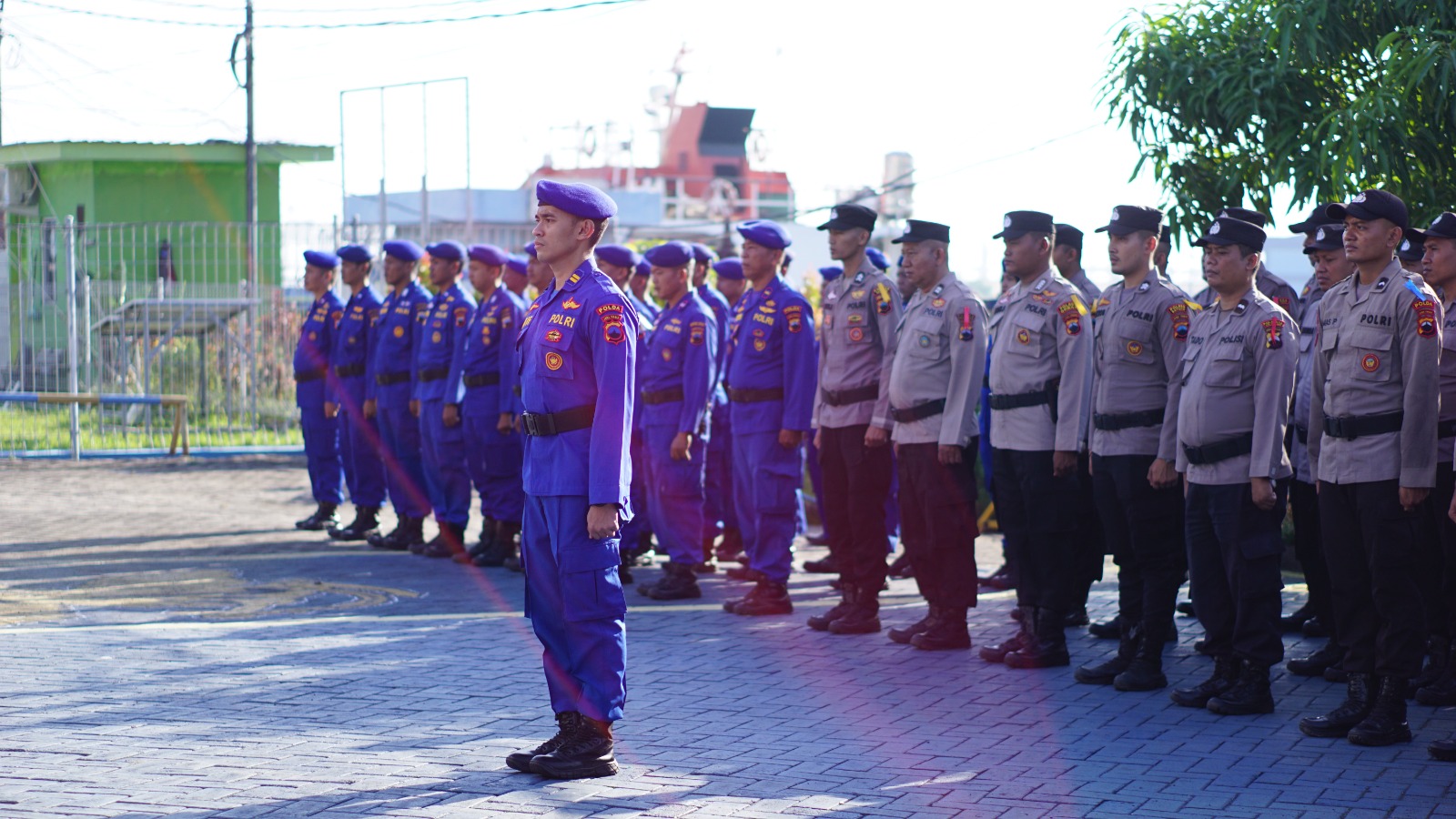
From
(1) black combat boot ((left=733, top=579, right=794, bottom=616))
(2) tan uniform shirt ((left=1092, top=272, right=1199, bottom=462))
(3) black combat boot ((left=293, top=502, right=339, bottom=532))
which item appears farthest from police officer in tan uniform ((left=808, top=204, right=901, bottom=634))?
(3) black combat boot ((left=293, top=502, right=339, bottom=532))

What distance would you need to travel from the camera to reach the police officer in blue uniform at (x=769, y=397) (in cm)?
904

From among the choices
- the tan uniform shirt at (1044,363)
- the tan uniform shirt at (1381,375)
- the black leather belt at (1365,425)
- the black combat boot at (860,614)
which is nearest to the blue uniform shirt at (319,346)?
the black combat boot at (860,614)

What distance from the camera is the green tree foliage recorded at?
25.9ft

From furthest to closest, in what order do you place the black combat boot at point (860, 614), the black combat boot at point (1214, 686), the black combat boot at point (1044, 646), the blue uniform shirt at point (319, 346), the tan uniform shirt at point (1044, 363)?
the blue uniform shirt at point (319, 346) → the black combat boot at point (860, 614) → the black combat boot at point (1044, 646) → the tan uniform shirt at point (1044, 363) → the black combat boot at point (1214, 686)

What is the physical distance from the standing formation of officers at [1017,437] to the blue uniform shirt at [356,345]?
47.1 inches

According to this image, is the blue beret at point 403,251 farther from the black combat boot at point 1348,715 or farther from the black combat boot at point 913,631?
the black combat boot at point 1348,715

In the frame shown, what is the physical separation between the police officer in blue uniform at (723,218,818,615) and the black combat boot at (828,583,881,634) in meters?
0.61

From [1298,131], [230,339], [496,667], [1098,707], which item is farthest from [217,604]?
[230,339]

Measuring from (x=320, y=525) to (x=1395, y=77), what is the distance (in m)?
8.93

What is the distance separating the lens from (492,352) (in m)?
11.1

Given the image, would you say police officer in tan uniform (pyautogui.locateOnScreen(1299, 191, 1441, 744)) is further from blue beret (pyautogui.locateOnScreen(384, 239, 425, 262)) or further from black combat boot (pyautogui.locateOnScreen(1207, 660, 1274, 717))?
blue beret (pyautogui.locateOnScreen(384, 239, 425, 262))

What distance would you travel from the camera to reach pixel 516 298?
36.3 ft

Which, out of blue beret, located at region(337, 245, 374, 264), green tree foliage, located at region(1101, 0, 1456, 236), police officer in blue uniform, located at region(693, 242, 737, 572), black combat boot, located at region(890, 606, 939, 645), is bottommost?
black combat boot, located at region(890, 606, 939, 645)

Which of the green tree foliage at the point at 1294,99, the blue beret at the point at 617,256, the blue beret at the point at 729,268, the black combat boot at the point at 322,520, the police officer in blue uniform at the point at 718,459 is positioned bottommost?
the black combat boot at the point at 322,520
